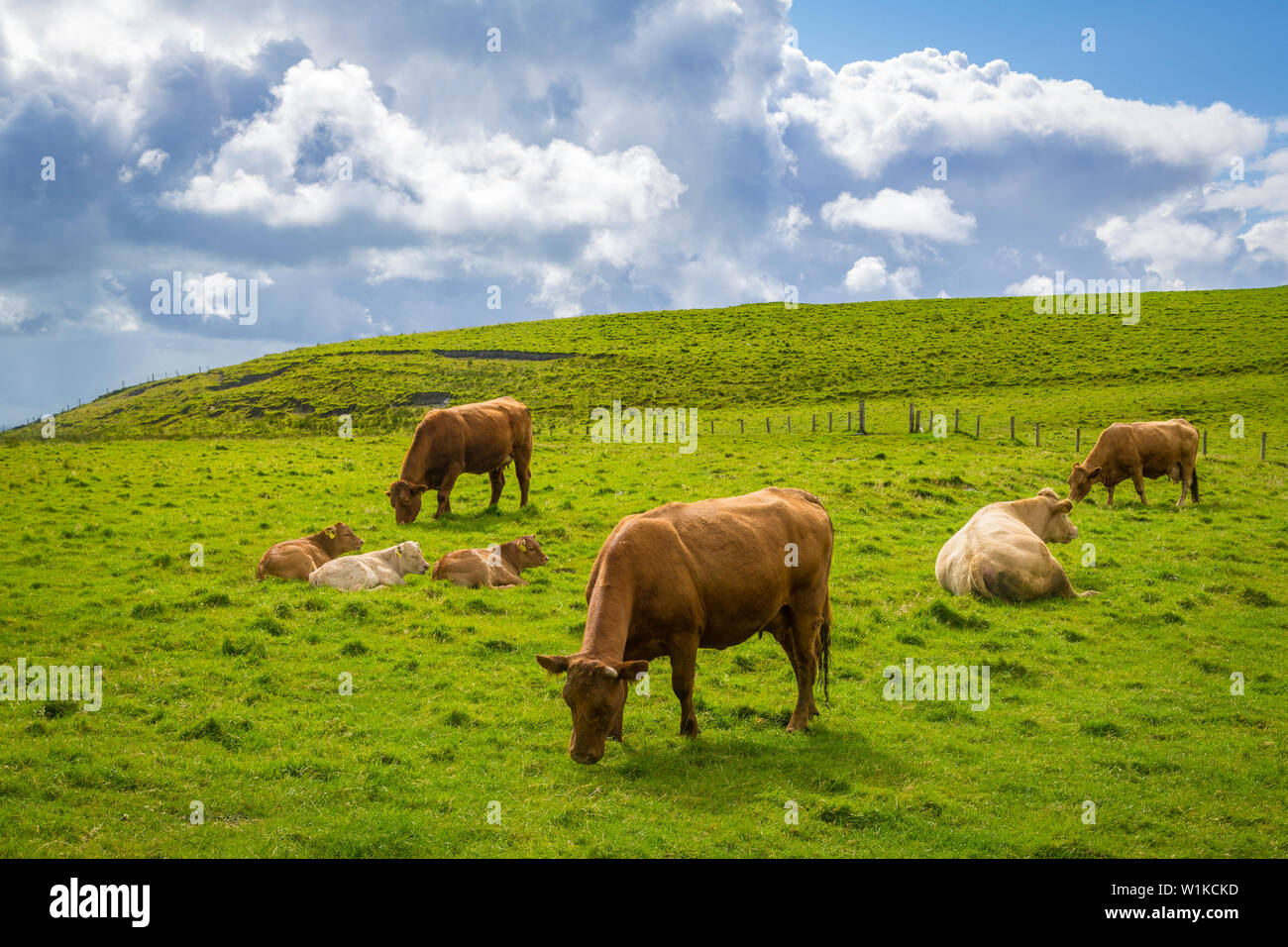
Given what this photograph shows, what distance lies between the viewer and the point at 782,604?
383 inches

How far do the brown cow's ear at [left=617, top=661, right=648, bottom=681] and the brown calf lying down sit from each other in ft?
25.8

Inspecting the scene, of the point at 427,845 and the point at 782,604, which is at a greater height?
the point at 782,604

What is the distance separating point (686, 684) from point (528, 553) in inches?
339

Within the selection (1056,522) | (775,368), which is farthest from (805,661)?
(775,368)

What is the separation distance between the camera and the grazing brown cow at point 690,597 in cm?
789

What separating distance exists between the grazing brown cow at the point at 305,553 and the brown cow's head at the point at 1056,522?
561 inches

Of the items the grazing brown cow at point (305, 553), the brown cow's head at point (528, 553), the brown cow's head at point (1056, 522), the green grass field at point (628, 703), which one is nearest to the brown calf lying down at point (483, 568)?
the brown cow's head at point (528, 553)

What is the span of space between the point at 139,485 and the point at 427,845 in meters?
23.5

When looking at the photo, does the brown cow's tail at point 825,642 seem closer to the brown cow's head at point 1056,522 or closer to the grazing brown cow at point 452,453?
the brown cow's head at point 1056,522

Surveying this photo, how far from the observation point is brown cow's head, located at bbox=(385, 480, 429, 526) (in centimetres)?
2025

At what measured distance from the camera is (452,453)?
2131cm

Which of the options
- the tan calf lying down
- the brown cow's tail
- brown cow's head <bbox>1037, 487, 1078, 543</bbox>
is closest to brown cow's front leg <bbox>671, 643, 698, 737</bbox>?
the brown cow's tail
